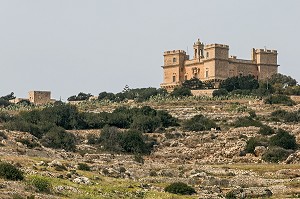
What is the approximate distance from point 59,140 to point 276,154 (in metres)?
16.5

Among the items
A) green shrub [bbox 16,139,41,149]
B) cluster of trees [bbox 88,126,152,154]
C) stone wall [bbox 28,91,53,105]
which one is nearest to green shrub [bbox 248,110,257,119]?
cluster of trees [bbox 88,126,152,154]

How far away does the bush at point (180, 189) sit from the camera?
44875mm

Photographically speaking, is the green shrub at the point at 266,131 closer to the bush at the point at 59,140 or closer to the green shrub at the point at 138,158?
the green shrub at the point at 138,158

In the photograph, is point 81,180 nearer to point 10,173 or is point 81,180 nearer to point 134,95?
point 10,173

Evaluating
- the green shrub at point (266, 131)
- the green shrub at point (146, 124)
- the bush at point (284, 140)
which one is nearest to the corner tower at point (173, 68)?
the green shrub at point (146, 124)

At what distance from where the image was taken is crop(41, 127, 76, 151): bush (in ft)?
228

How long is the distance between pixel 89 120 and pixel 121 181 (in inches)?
1546

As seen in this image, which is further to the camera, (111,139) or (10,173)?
(111,139)

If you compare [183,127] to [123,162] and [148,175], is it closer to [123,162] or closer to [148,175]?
[123,162]

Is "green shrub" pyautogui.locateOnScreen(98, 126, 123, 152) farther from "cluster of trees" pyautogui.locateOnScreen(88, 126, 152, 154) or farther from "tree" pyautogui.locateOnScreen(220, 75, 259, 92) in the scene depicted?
"tree" pyautogui.locateOnScreen(220, 75, 259, 92)

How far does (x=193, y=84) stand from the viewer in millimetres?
111375

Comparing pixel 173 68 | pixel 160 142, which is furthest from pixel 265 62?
pixel 160 142

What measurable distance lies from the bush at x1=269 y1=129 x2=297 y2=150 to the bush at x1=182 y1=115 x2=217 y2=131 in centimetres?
1064

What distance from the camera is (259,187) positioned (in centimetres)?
4738
